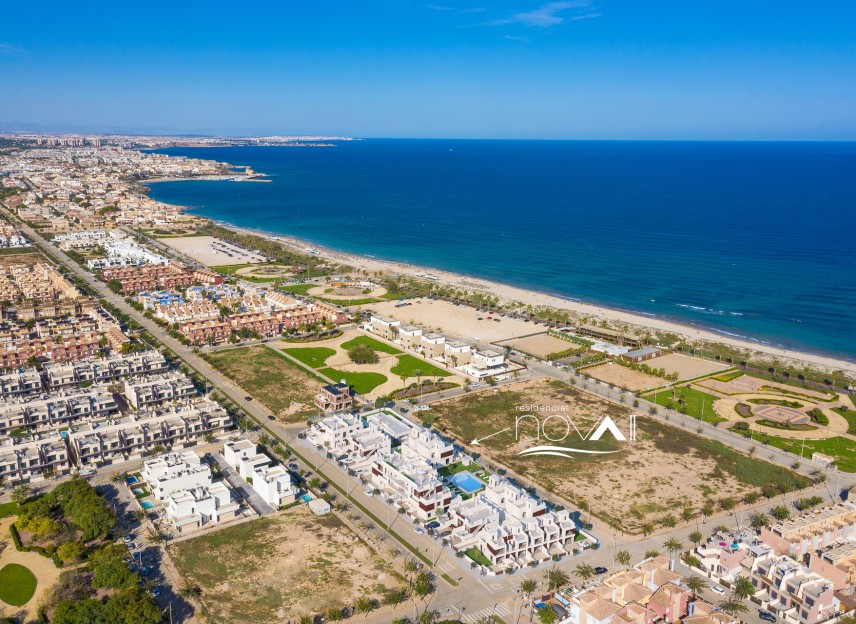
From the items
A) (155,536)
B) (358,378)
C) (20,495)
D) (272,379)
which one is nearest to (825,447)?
(358,378)

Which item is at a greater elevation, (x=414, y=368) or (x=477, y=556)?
(x=414, y=368)

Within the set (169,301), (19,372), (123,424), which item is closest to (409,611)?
(123,424)

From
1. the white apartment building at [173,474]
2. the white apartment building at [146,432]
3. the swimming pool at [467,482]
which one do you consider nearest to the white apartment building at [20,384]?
the white apartment building at [146,432]

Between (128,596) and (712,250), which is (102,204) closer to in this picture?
(712,250)

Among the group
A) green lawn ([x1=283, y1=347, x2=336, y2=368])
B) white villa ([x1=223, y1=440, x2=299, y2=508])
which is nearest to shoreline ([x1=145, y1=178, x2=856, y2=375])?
green lawn ([x1=283, y1=347, x2=336, y2=368])

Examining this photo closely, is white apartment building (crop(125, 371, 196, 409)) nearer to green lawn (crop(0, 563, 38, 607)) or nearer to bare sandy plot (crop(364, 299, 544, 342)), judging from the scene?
green lawn (crop(0, 563, 38, 607))

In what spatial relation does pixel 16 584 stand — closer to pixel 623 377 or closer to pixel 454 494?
pixel 454 494
